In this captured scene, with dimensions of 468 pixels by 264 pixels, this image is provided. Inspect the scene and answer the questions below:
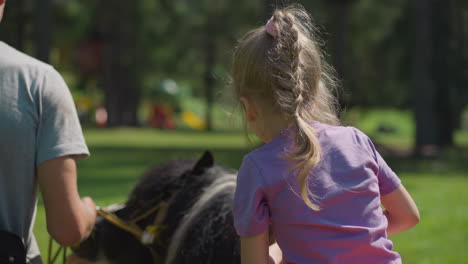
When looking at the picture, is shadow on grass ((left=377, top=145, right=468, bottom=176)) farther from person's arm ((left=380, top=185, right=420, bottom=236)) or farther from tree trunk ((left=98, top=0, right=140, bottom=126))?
person's arm ((left=380, top=185, right=420, bottom=236))

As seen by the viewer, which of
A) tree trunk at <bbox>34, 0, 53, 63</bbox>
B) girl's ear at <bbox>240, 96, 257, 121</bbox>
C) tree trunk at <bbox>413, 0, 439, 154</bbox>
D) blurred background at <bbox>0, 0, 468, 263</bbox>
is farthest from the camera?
tree trunk at <bbox>413, 0, 439, 154</bbox>

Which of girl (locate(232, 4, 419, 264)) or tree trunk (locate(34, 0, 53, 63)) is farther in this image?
tree trunk (locate(34, 0, 53, 63))

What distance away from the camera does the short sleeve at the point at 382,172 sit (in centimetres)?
263

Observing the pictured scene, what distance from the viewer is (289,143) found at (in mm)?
2475

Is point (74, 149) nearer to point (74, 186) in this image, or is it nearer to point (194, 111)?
point (74, 186)

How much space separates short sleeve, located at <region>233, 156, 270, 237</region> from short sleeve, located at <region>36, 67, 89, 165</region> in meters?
0.54

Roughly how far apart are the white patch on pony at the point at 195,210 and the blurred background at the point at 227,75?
0.29m

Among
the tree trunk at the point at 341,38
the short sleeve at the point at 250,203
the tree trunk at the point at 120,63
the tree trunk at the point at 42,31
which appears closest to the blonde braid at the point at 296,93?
the short sleeve at the point at 250,203

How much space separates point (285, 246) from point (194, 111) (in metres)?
59.6

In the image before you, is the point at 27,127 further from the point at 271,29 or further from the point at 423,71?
the point at 423,71

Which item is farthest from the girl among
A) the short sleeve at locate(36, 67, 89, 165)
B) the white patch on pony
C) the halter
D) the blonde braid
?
the halter

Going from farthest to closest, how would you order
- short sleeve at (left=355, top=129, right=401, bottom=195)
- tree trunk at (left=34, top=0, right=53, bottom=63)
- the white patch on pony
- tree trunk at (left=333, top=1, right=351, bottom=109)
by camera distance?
tree trunk at (left=333, top=1, right=351, bottom=109)
tree trunk at (left=34, top=0, right=53, bottom=63)
the white patch on pony
short sleeve at (left=355, top=129, right=401, bottom=195)

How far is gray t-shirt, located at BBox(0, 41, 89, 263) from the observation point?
2.60 m

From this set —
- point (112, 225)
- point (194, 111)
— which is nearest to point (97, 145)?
point (112, 225)
